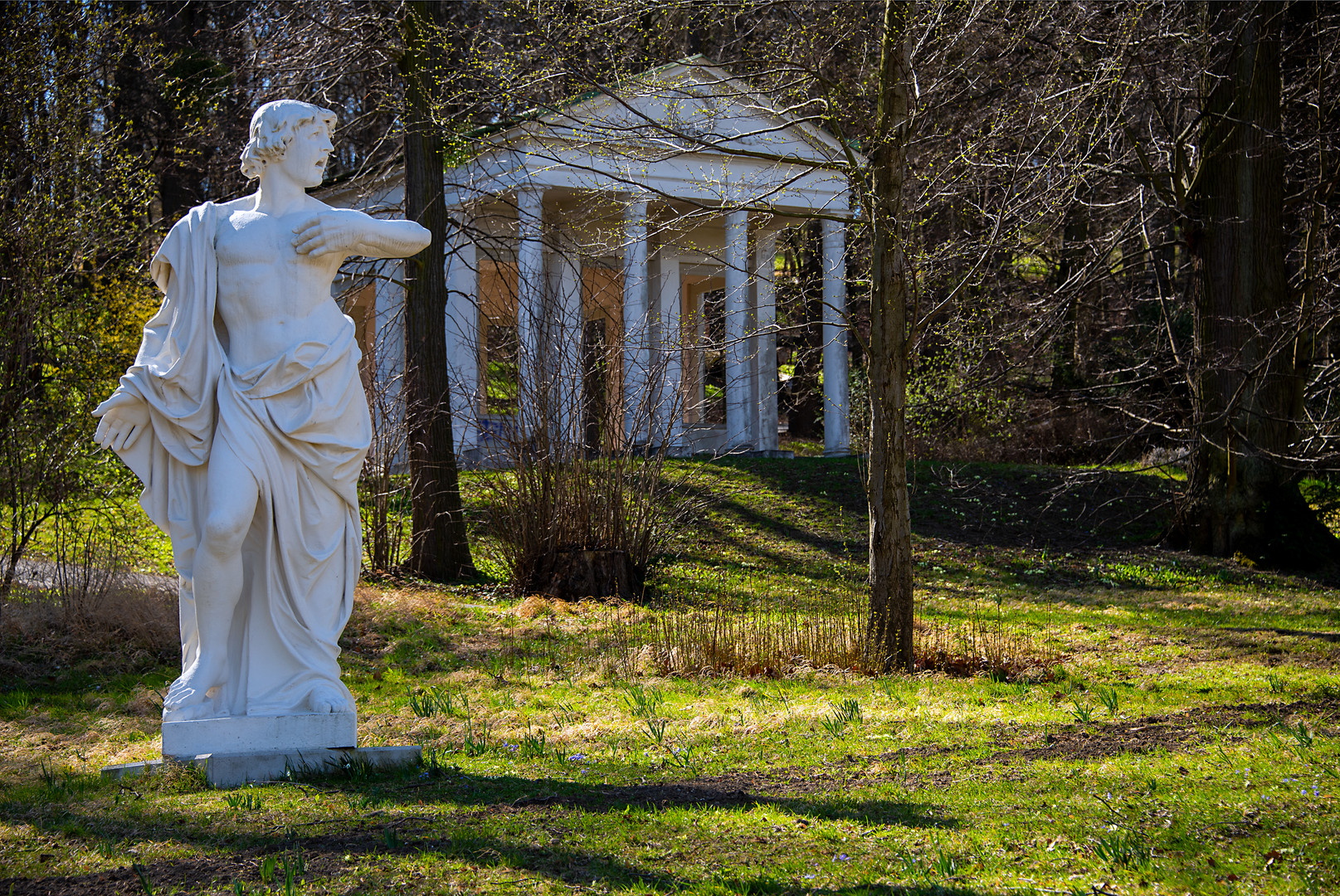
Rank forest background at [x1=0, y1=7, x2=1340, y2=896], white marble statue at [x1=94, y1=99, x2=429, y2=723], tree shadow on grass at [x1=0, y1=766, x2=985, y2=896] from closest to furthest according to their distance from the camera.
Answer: tree shadow on grass at [x1=0, y1=766, x2=985, y2=896] < forest background at [x1=0, y1=7, x2=1340, y2=896] < white marble statue at [x1=94, y1=99, x2=429, y2=723]

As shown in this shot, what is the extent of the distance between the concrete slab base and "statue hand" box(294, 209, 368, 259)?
81.5 inches

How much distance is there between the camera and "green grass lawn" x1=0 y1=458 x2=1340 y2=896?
3.58 m

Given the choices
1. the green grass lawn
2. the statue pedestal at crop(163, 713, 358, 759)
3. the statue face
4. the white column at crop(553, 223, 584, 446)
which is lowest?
the green grass lawn

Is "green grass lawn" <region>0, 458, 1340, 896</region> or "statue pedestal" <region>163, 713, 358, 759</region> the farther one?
"statue pedestal" <region>163, 713, 358, 759</region>

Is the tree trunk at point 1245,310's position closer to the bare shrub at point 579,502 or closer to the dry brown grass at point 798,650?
the dry brown grass at point 798,650

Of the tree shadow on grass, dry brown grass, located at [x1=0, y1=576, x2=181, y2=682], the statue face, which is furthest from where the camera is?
dry brown grass, located at [x1=0, y1=576, x2=181, y2=682]

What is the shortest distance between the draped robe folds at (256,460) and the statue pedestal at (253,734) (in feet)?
0.23

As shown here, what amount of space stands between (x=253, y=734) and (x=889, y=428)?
4.60 metres

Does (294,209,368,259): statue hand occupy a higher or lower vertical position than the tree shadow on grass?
higher

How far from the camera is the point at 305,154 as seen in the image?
5.00m

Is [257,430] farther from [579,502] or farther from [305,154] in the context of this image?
[579,502]

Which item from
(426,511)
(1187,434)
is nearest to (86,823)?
(426,511)

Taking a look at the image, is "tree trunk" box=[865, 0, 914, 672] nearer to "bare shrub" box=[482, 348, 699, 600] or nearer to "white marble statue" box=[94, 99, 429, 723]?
"bare shrub" box=[482, 348, 699, 600]

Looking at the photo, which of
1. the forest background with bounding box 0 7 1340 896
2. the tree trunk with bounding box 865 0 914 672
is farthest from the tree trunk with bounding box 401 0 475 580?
the tree trunk with bounding box 865 0 914 672
